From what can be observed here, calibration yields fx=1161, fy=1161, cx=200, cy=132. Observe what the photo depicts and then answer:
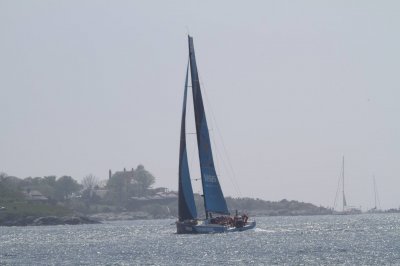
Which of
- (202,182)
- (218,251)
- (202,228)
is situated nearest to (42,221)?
(202,182)

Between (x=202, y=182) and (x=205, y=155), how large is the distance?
192 cm

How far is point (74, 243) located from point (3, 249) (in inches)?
299

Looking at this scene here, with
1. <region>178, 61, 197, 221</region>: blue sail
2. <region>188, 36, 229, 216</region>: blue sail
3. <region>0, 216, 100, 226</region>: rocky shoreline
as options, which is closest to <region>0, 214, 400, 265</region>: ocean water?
<region>178, 61, 197, 221</region>: blue sail

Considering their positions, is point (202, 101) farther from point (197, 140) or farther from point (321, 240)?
point (321, 240)

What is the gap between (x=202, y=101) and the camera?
81312mm

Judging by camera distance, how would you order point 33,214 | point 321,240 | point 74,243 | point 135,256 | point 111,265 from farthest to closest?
point 33,214, point 74,243, point 321,240, point 135,256, point 111,265

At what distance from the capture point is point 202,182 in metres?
82.1

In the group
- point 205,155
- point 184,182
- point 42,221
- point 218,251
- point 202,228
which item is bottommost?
point 218,251

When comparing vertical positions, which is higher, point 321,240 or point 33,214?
point 33,214

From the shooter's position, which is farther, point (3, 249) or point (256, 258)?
point (3, 249)

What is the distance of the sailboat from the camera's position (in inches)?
3194

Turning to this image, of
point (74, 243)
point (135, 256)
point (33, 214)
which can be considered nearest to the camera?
point (135, 256)

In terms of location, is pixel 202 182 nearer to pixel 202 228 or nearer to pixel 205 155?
pixel 205 155

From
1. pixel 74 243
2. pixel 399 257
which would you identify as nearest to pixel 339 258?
pixel 399 257
